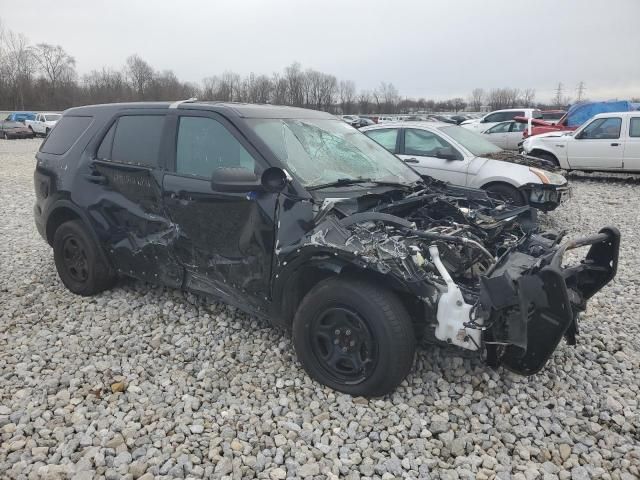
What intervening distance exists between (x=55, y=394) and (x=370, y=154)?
119 inches

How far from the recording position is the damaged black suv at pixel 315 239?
110 inches

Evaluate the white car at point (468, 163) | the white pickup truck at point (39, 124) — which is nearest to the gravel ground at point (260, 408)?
the white car at point (468, 163)

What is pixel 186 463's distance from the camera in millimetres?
2578

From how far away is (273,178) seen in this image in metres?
3.18

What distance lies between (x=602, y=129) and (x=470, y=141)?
17.5ft

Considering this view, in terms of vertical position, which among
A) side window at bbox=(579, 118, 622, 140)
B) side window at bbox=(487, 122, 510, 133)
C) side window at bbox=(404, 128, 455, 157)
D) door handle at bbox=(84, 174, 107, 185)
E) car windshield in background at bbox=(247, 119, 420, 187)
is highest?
side window at bbox=(487, 122, 510, 133)

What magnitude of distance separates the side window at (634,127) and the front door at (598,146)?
0.22 metres

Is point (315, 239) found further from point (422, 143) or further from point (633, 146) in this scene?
point (633, 146)

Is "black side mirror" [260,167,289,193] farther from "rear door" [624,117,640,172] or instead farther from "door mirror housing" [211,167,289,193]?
"rear door" [624,117,640,172]

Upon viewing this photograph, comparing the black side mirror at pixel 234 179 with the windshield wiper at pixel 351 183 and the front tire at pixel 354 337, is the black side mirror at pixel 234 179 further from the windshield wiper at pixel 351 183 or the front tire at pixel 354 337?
the front tire at pixel 354 337

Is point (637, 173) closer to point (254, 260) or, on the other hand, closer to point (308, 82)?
point (254, 260)

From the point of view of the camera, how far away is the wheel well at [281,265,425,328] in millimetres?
2988

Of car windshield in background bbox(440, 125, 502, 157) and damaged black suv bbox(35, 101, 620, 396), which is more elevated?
car windshield in background bbox(440, 125, 502, 157)

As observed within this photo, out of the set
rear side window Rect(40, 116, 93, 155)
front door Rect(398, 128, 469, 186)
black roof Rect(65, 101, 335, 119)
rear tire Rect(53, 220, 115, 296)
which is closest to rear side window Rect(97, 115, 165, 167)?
black roof Rect(65, 101, 335, 119)
